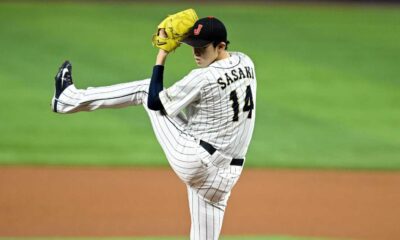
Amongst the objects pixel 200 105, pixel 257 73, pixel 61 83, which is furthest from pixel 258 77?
pixel 200 105

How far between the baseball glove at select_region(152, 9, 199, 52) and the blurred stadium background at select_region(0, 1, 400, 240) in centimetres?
515

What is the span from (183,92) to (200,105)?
0.55ft

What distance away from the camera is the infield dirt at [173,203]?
852 cm

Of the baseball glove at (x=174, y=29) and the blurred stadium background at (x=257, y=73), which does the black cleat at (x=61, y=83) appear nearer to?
the baseball glove at (x=174, y=29)

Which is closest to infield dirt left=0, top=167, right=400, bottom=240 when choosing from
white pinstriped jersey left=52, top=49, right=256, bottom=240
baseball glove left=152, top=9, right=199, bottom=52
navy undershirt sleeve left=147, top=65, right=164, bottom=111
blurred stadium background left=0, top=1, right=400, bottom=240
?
blurred stadium background left=0, top=1, right=400, bottom=240

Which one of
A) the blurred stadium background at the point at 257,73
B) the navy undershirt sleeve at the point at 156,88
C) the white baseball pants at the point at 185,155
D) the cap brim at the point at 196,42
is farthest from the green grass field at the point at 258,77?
the cap brim at the point at 196,42

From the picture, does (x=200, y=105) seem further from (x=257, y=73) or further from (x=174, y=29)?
(x=257, y=73)

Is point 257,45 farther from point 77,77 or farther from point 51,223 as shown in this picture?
point 51,223

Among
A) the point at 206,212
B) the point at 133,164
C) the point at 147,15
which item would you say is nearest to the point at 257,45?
the point at 147,15

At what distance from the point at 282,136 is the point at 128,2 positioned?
7.88m

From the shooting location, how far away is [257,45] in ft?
51.8

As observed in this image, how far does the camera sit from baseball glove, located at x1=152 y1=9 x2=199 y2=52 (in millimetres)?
5672

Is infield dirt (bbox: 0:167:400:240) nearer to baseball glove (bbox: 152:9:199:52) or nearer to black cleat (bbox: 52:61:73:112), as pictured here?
black cleat (bbox: 52:61:73:112)

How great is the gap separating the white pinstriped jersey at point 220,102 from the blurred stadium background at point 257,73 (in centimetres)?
485
